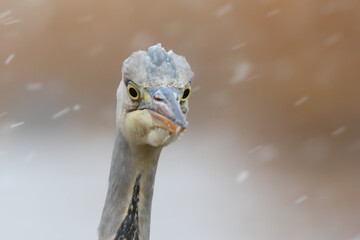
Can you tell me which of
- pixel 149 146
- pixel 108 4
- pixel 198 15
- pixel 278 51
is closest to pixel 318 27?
pixel 278 51

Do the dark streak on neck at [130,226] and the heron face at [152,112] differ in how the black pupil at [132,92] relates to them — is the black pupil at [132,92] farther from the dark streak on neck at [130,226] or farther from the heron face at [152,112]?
the dark streak on neck at [130,226]

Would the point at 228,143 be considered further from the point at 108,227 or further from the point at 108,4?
the point at 108,227

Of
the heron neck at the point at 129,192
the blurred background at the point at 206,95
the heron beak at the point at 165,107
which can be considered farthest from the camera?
the blurred background at the point at 206,95

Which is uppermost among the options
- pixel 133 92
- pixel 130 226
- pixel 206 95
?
pixel 206 95

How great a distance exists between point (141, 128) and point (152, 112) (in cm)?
4

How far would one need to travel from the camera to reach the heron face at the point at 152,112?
33.5 inches

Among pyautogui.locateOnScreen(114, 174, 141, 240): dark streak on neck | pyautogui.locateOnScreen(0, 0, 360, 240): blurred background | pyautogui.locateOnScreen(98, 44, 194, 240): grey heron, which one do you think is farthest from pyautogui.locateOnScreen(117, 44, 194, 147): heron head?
pyautogui.locateOnScreen(0, 0, 360, 240): blurred background

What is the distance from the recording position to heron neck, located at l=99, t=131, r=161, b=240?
98 centimetres

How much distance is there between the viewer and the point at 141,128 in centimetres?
91

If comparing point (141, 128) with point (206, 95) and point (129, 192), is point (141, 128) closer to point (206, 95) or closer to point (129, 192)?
point (129, 192)

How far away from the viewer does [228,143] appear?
282 centimetres

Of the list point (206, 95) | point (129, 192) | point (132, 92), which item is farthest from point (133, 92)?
point (206, 95)

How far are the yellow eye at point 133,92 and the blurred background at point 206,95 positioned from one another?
1.69 metres

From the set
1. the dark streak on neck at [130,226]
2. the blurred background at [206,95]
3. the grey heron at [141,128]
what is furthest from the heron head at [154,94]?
the blurred background at [206,95]
